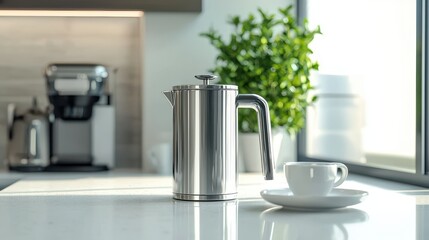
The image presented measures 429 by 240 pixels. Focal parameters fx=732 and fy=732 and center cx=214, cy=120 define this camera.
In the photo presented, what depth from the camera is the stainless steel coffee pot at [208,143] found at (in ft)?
4.52

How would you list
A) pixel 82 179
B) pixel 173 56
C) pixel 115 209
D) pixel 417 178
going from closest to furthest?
1. pixel 115 209
2. pixel 417 178
3. pixel 82 179
4. pixel 173 56

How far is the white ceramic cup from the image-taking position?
4.24 ft

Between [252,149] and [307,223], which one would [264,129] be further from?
[252,149]

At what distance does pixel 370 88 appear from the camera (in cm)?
242

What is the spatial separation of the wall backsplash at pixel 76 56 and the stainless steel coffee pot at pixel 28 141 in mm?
282

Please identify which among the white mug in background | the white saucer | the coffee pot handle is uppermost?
the coffee pot handle

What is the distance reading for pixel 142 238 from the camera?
3.25ft

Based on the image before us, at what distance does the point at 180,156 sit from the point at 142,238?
42cm

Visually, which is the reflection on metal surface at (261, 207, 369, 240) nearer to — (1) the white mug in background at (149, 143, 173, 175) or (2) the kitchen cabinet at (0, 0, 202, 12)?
(1) the white mug in background at (149, 143, 173, 175)

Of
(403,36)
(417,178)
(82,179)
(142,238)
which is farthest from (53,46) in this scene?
(142,238)

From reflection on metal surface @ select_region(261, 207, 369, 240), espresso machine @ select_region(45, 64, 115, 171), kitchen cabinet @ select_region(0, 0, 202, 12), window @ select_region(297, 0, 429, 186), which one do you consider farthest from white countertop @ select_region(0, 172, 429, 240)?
kitchen cabinet @ select_region(0, 0, 202, 12)

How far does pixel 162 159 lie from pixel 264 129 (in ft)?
3.28

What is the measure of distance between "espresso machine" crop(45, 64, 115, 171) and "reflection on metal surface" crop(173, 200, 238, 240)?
3.72 feet

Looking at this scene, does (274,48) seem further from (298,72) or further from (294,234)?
(294,234)
